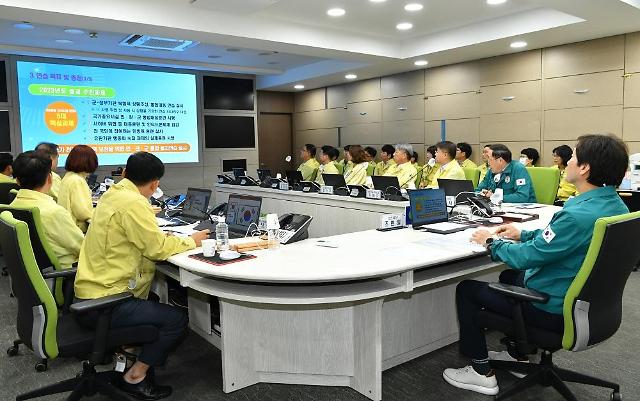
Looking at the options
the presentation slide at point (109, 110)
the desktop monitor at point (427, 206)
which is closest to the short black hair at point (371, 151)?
the presentation slide at point (109, 110)

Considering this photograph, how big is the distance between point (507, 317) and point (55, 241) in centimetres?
236

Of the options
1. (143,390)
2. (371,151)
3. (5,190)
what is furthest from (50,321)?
(371,151)

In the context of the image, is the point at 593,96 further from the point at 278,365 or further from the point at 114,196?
the point at 114,196

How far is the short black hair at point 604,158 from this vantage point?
199cm

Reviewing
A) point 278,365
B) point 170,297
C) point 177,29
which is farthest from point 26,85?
point 278,365

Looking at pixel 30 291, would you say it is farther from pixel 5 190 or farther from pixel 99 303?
pixel 5 190

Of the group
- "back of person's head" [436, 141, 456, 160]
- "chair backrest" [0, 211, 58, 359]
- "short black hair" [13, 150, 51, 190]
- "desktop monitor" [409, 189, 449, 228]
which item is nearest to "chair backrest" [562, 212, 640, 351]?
"desktop monitor" [409, 189, 449, 228]

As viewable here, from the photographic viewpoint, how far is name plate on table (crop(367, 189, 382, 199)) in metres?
4.75

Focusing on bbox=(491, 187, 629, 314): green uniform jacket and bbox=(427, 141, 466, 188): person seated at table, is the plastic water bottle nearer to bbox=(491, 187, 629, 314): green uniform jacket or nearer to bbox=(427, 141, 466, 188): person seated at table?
bbox=(491, 187, 629, 314): green uniform jacket

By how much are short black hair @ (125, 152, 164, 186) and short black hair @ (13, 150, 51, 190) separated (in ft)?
2.21

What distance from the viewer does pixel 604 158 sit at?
1.99m

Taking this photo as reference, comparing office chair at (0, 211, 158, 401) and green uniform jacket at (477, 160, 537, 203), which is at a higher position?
green uniform jacket at (477, 160, 537, 203)

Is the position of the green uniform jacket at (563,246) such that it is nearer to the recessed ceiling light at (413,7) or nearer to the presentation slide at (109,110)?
the recessed ceiling light at (413,7)

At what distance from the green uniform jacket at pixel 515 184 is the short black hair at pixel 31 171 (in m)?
3.54
